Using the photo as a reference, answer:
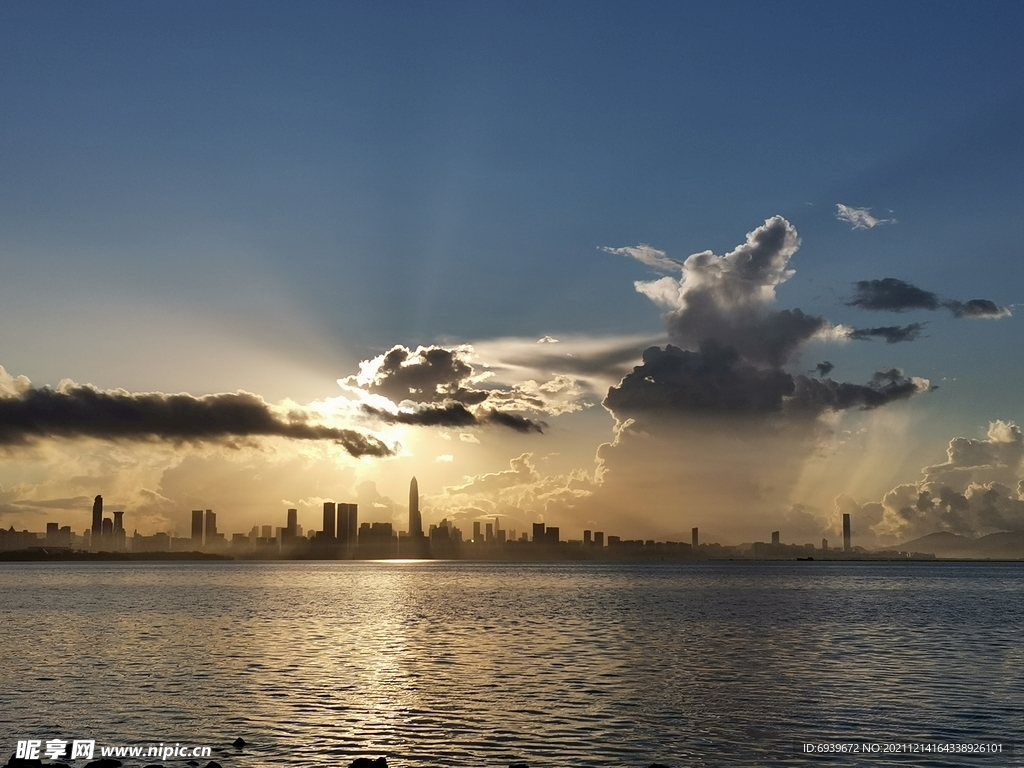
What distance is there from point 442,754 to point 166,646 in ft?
176

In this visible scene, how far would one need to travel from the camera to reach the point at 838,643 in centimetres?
8994

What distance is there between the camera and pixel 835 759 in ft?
139

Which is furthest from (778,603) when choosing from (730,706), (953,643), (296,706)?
(296,706)

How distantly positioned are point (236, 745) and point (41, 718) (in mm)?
14717

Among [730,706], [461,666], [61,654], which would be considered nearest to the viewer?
[730,706]

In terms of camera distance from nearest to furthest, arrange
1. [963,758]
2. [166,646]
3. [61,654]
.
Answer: [963,758] < [61,654] < [166,646]

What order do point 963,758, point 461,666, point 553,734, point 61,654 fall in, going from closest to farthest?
point 963,758 < point 553,734 < point 461,666 < point 61,654

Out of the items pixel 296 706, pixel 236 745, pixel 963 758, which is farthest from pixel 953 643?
pixel 236 745

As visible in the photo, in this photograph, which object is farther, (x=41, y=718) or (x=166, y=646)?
(x=166, y=646)

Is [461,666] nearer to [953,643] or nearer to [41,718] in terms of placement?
[41,718]

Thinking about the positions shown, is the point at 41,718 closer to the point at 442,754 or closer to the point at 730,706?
the point at 442,754

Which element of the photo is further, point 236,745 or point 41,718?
point 41,718

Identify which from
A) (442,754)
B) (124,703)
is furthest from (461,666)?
(442,754)

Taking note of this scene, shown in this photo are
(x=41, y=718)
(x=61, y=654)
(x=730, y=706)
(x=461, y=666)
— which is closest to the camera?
(x=41, y=718)
